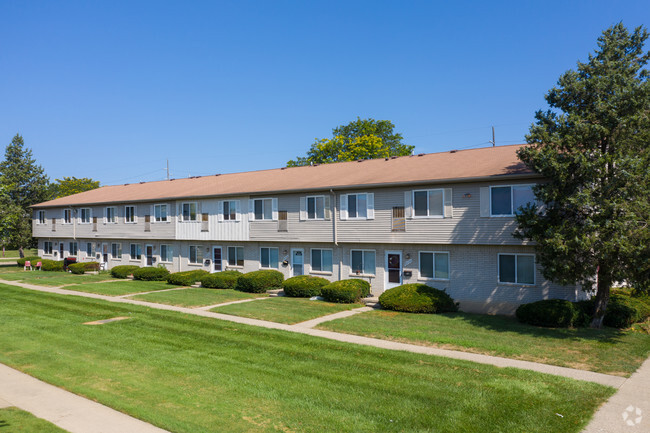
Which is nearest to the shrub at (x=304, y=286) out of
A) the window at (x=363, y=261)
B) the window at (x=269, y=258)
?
the window at (x=363, y=261)

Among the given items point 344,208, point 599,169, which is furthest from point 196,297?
point 599,169

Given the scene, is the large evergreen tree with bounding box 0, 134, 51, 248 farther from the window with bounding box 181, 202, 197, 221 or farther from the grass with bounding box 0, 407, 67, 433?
the grass with bounding box 0, 407, 67, 433

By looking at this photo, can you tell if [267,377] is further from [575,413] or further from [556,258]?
[556,258]

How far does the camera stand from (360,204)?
78.1 ft

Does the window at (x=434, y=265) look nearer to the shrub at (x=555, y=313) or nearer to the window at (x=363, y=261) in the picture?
the window at (x=363, y=261)

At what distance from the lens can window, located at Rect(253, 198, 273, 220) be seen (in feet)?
90.4

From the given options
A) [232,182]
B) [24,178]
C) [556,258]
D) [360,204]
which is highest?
[24,178]

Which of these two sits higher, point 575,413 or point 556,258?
point 556,258

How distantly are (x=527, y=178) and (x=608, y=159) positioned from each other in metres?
4.60

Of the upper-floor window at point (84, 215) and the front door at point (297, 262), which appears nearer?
the front door at point (297, 262)

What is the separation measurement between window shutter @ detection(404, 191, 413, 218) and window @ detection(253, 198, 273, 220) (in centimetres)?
874

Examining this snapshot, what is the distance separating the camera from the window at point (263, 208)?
27547 millimetres

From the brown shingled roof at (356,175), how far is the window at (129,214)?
76cm

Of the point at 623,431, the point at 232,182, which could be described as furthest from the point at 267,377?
the point at 232,182
